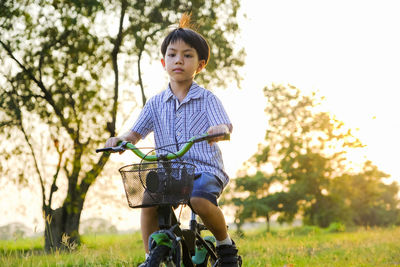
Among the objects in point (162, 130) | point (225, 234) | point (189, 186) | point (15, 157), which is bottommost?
point (225, 234)

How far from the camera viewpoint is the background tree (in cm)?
1992

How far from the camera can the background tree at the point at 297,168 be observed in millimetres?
19925

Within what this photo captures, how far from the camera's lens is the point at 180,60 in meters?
3.57

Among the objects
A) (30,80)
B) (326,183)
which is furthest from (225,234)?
(326,183)

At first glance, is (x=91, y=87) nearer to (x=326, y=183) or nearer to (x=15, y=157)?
(x=15, y=157)

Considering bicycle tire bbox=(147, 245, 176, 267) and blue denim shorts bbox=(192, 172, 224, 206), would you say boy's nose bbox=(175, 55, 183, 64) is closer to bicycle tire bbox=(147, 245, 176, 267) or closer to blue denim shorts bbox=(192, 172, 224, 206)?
blue denim shorts bbox=(192, 172, 224, 206)

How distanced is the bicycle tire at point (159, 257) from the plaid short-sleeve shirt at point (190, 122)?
0.70m

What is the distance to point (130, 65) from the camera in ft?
40.9

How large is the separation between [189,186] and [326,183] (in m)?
19.9

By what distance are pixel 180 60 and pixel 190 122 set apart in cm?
46

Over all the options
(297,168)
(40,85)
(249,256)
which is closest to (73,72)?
(40,85)

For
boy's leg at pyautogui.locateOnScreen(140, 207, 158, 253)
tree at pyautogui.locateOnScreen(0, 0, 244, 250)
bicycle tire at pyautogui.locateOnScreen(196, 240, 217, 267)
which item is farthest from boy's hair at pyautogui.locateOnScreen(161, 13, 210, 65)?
tree at pyautogui.locateOnScreen(0, 0, 244, 250)

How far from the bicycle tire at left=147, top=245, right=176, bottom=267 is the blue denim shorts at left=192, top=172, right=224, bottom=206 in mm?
465

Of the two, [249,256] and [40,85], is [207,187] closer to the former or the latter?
[249,256]
